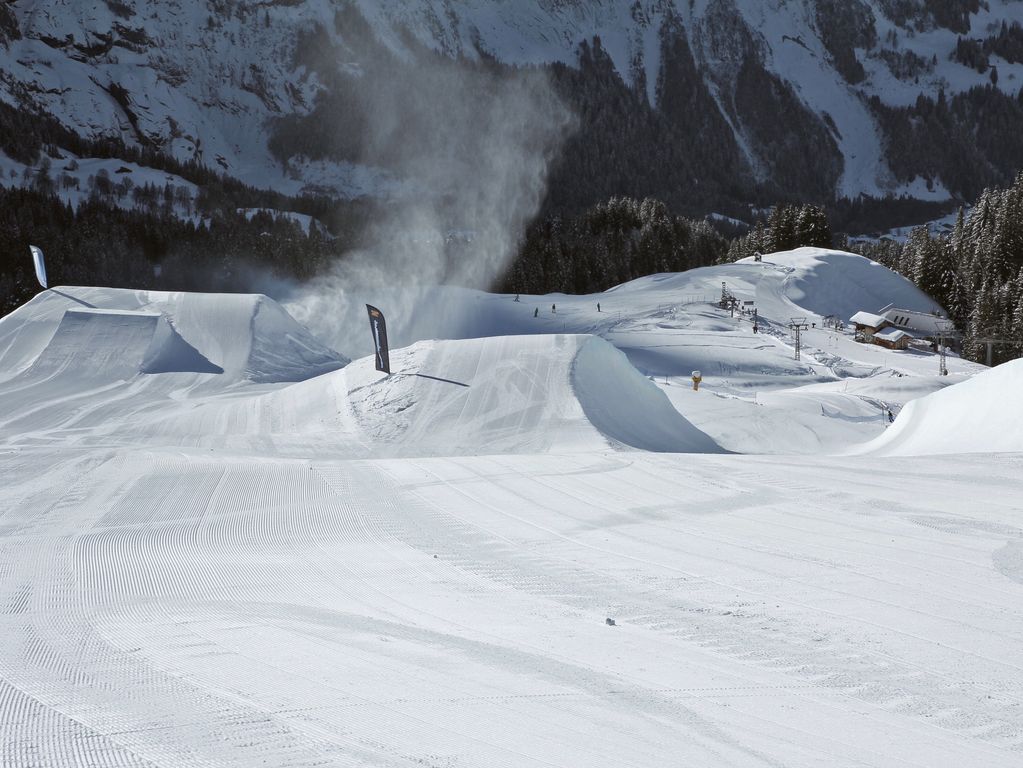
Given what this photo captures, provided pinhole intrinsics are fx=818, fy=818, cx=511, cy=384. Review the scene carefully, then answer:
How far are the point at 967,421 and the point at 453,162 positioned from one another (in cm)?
17222

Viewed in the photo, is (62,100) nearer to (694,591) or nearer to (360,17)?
(360,17)

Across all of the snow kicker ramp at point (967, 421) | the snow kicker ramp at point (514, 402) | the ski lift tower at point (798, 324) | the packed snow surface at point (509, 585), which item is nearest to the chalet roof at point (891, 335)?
the ski lift tower at point (798, 324)

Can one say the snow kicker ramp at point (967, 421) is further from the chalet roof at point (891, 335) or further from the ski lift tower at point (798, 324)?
the chalet roof at point (891, 335)

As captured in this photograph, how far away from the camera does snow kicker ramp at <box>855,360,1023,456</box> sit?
1284 cm

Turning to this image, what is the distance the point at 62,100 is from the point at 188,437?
6032 inches

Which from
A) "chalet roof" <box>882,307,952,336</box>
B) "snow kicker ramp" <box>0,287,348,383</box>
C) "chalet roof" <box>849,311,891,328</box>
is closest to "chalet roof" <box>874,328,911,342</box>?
"chalet roof" <box>849,311,891,328</box>

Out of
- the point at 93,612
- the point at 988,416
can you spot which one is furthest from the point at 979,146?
the point at 93,612

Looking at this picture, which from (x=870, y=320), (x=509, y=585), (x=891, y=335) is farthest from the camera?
(x=870, y=320)

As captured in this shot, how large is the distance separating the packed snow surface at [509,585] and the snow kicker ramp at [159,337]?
6.21 metres

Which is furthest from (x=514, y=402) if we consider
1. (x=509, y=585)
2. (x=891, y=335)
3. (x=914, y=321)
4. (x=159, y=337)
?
(x=914, y=321)

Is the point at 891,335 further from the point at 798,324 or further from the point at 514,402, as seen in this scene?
the point at 514,402

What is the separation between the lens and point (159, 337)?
25.4 metres

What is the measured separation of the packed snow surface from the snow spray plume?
68.7 meters

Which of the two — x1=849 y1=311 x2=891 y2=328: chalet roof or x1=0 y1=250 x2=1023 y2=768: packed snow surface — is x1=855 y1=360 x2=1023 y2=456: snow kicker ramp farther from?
x1=849 y1=311 x2=891 y2=328: chalet roof
